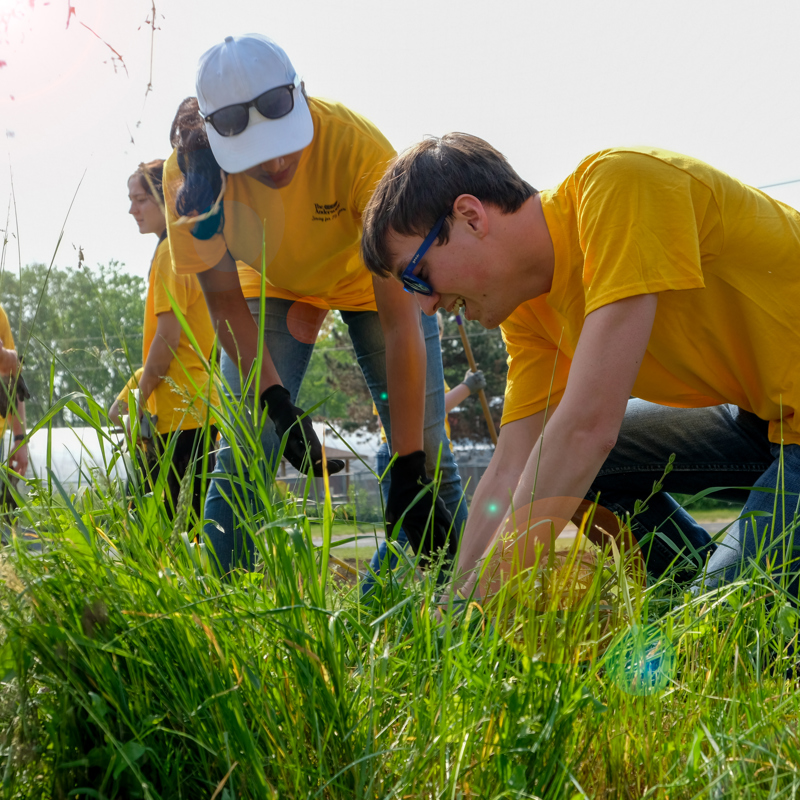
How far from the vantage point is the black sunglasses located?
239 cm

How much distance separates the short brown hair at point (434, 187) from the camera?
1.71 metres

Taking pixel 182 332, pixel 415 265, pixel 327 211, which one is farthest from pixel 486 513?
pixel 182 332

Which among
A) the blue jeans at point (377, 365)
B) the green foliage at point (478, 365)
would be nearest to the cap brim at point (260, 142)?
the blue jeans at point (377, 365)

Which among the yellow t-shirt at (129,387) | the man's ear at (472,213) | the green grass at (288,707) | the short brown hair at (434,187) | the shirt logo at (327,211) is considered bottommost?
the green grass at (288,707)

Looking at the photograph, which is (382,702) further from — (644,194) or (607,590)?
(644,194)

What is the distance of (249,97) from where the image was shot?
2408 millimetres

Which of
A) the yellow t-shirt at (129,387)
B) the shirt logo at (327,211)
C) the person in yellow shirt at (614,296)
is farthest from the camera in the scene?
the shirt logo at (327,211)

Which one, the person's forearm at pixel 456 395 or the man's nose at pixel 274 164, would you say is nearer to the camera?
the man's nose at pixel 274 164

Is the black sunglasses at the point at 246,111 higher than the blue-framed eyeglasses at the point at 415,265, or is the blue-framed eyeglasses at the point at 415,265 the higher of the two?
the black sunglasses at the point at 246,111

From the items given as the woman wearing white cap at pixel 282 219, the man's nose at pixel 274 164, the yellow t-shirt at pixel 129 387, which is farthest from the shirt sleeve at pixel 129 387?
the man's nose at pixel 274 164

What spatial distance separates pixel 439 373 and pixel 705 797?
208 cm

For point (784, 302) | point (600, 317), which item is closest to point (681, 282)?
point (600, 317)

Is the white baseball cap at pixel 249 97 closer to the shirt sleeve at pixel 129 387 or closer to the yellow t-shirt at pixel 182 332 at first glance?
the yellow t-shirt at pixel 182 332

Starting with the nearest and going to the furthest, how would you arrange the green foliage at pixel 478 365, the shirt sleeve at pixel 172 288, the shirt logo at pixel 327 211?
the shirt logo at pixel 327 211, the shirt sleeve at pixel 172 288, the green foliage at pixel 478 365
